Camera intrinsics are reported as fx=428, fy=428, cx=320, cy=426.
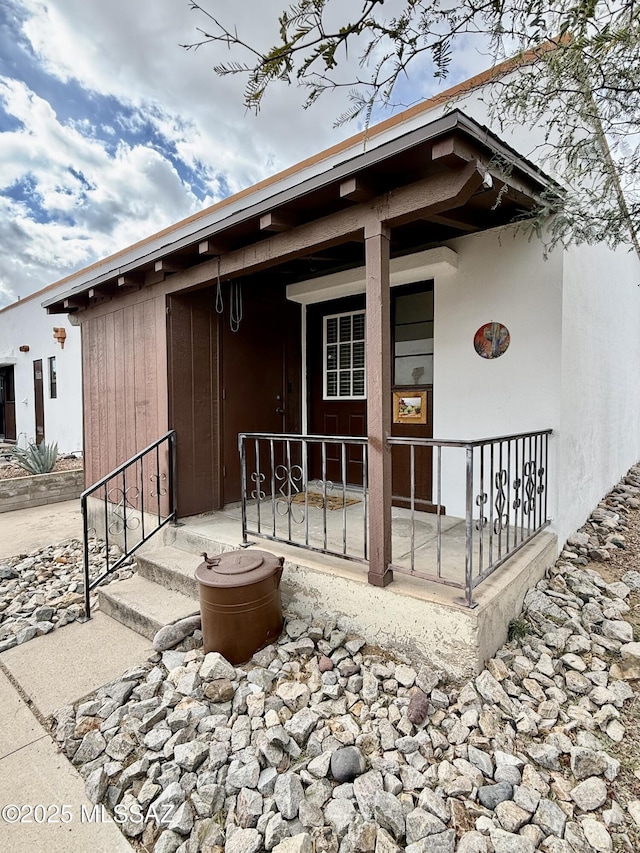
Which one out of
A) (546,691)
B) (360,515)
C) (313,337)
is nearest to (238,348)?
(313,337)

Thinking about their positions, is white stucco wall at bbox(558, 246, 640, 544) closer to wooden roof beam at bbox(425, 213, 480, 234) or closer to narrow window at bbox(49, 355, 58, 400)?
wooden roof beam at bbox(425, 213, 480, 234)

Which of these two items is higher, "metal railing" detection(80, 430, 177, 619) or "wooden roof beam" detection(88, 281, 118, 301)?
"wooden roof beam" detection(88, 281, 118, 301)

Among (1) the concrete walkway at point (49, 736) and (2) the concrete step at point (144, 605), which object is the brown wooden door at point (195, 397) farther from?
(1) the concrete walkway at point (49, 736)

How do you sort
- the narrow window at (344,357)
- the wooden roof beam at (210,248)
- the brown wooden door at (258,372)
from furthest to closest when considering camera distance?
the narrow window at (344,357) < the brown wooden door at (258,372) < the wooden roof beam at (210,248)

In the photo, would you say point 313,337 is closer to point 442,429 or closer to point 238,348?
point 238,348

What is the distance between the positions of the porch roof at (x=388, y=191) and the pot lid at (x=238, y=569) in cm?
200

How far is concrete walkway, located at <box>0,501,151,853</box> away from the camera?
1542mm

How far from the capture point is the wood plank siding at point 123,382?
4016mm

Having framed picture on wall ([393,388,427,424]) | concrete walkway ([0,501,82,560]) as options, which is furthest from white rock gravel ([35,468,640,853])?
concrete walkway ([0,501,82,560])

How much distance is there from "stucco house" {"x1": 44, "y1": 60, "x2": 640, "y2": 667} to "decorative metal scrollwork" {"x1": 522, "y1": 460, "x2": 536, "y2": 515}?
2cm

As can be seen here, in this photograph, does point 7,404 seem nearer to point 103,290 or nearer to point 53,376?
point 53,376

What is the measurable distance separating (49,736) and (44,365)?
9.98m

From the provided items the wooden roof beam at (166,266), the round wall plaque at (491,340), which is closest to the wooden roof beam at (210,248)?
the wooden roof beam at (166,266)

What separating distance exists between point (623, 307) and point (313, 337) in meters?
3.92
